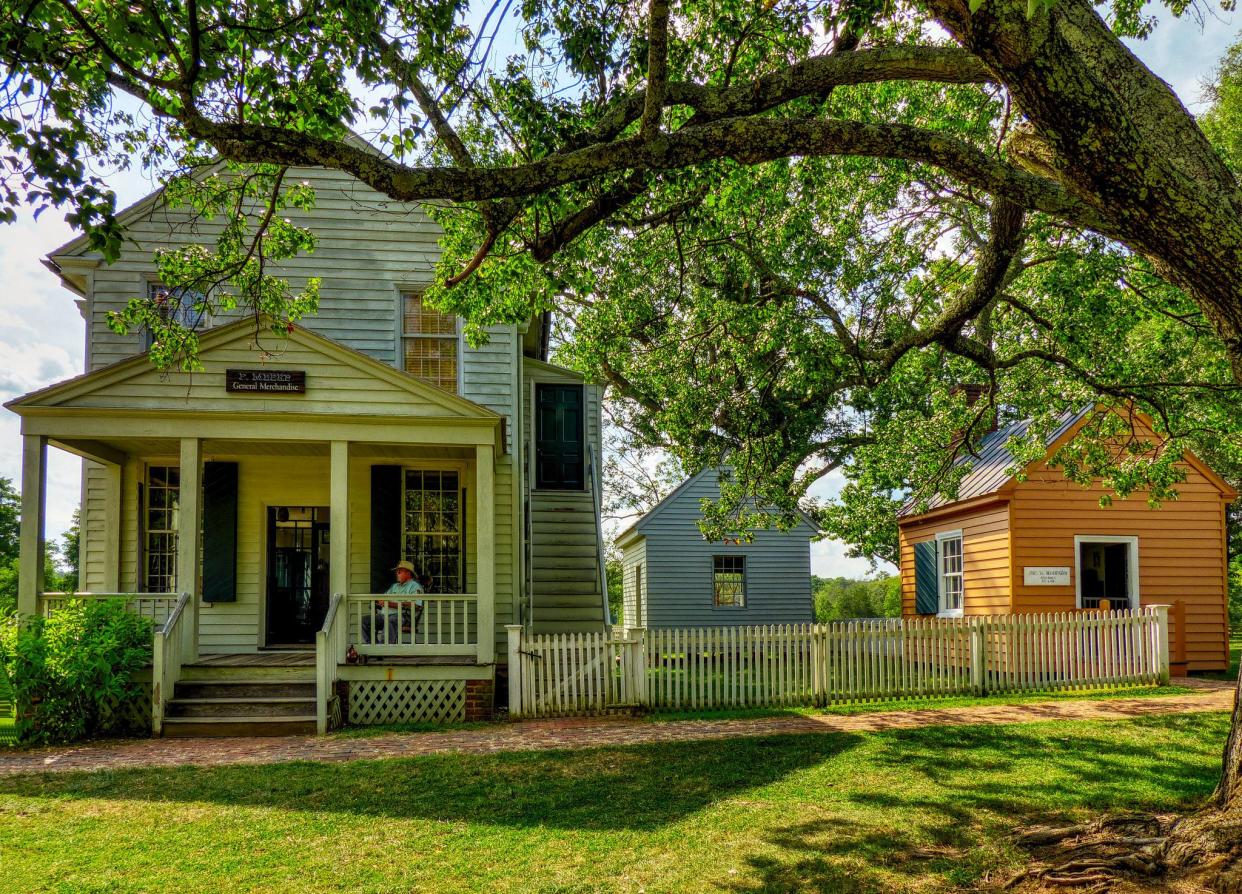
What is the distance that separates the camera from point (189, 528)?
1070cm

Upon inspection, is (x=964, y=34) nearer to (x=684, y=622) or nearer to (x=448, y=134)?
(x=448, y=134)

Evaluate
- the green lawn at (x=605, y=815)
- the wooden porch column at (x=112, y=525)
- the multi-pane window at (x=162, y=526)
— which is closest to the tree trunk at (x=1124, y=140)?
the green lawn at (x=605, y=815)

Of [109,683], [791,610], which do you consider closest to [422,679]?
[109,683]

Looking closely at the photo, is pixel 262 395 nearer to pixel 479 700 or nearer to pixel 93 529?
pixel 93 529

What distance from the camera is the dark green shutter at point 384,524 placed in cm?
1292

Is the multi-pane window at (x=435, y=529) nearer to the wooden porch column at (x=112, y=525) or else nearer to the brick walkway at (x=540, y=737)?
the brick walkway at (x=540, y=737)

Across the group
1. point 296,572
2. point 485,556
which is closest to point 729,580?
point 296,572

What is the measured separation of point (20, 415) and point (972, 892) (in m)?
11.1

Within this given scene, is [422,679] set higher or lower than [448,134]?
lower

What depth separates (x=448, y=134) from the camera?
7.96 meters

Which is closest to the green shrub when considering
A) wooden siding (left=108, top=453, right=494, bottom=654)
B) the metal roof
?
wooden siding (left=108, top=453, right=494, bottom=654)

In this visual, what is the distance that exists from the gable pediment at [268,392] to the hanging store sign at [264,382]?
4 centimetres

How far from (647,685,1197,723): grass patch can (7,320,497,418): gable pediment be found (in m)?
4.76

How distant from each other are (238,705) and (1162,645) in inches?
520
